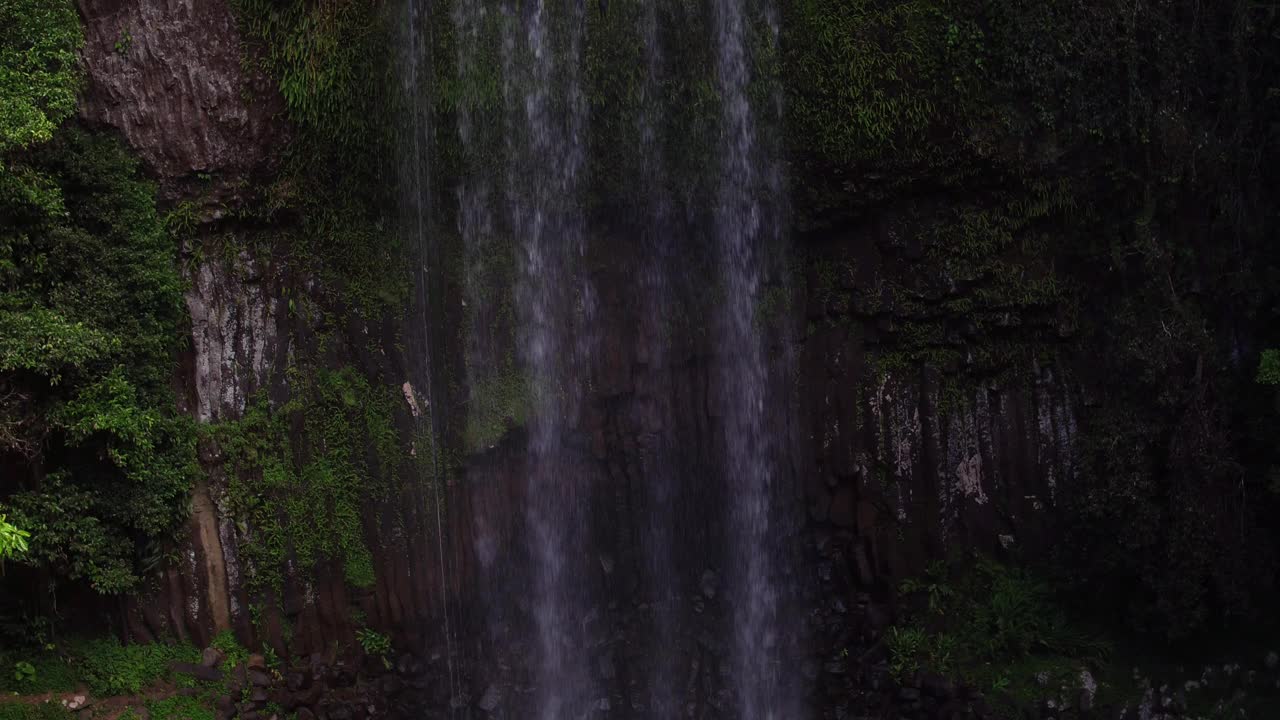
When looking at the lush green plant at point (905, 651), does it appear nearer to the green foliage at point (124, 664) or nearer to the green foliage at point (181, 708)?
the green foliage at point (181, 708)

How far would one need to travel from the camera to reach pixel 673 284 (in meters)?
9.64

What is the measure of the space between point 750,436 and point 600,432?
139cm

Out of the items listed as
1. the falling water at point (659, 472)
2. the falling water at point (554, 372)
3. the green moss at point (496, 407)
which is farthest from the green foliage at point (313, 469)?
the falling water at point (659, 472)

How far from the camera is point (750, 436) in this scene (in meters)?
9.72

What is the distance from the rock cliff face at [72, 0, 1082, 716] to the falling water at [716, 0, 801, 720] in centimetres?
21

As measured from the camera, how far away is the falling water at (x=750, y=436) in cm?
938

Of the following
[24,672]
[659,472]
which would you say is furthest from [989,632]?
[24,672]

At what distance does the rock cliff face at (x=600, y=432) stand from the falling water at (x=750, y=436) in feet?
0.70

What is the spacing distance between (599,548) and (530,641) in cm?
104

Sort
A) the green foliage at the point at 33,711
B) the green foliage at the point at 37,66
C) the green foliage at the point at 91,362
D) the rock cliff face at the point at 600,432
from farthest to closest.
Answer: the rock cliff face at the point at 600,432, the green foliage at the point at 33,711, the green foliage at the point at 91,362, the green foliage at the point at 37,66

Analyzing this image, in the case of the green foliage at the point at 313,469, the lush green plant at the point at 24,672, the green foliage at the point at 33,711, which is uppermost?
the green foliage at the point at 313,469

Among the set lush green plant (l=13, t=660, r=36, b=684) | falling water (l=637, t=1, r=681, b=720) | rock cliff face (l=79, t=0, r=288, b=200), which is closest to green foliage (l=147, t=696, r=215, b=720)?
lush green plant (l=13, t=660, r=36, b=684)

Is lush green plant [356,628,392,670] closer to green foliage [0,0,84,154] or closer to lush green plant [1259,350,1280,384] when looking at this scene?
green foliage [0,0,84,154]

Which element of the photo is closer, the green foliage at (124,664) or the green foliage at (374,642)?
the green foliage at (124,664)
